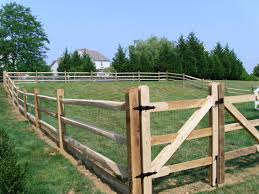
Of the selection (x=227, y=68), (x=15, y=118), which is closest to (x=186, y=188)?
(x=15, y=118)

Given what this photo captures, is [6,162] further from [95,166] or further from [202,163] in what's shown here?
[202,163]

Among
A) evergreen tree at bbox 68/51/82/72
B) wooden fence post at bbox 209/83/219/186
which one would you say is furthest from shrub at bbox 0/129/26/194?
evergreen tree at bbox 68/51/82/72

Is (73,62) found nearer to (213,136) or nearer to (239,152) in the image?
(239,152)

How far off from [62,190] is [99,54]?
96972 mm

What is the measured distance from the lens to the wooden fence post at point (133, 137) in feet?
16.1

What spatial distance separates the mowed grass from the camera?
5.97 meters

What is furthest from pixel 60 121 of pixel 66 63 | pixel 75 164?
pixel 66 63

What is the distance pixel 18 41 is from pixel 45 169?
2072 inches

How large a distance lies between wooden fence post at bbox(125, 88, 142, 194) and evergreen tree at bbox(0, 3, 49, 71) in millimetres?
52772

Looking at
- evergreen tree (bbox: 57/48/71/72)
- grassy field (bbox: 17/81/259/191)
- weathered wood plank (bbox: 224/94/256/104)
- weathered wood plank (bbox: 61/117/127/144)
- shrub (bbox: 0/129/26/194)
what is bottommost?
grassy field (bbox: 17/81/259/191)

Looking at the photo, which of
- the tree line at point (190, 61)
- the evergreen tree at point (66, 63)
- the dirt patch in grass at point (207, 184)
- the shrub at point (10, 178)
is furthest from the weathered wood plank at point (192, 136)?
the evergreen tree at point (66, 63)

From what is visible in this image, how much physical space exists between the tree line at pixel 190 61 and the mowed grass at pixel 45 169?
118 ft

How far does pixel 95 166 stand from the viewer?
6715 mm

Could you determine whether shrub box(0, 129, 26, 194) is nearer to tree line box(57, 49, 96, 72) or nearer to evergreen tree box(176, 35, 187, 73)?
evergreen tree box(176, 35, 187, 73)
